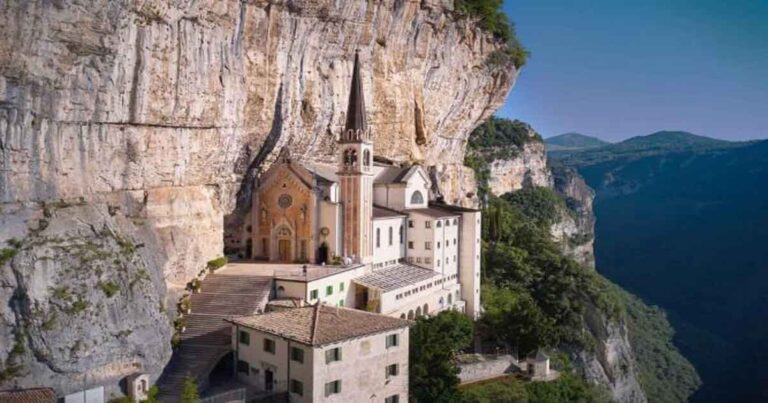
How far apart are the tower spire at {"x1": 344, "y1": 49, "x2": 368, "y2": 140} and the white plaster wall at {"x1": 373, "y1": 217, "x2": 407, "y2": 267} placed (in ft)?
19.5

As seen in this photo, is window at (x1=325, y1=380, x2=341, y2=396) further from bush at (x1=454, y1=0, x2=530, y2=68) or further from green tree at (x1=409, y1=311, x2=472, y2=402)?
bush at (x1=454, y1=0, x2=530, y2=68)

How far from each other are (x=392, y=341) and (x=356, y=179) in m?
15.1

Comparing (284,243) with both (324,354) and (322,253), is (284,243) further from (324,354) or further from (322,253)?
(324,354)

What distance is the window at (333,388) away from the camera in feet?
99.4

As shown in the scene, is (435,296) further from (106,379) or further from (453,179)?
(106,379)

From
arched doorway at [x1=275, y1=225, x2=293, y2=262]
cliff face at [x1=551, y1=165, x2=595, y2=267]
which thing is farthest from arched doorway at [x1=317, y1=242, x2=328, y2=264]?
cliff face at [x1=551, y1=165, x2=595, y2=267]

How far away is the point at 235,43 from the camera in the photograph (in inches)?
1490

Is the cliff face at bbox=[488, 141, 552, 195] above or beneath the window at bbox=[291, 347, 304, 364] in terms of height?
above

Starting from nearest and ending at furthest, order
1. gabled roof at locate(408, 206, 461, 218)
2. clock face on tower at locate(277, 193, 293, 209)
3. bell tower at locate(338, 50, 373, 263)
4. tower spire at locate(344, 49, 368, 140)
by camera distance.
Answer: bell tower at locate(338, 50, 373, 263)
tower spire at locate(344, 49, 368, 140)
clock face on tower at locate(277, 193, 293, 209)
gabled roof at locate(408, 206, 461, 218)

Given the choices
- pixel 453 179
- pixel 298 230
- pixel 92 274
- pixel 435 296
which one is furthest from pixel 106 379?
pixel 453 179

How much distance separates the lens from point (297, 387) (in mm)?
30453

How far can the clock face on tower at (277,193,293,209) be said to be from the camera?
4662 centimetres

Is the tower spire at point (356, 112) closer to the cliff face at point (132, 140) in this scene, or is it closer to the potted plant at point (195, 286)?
the cliff face at point (132, 140)

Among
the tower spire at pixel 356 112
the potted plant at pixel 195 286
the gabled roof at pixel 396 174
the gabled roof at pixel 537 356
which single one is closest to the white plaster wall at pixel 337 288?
the potted plant at pixel 195 286
